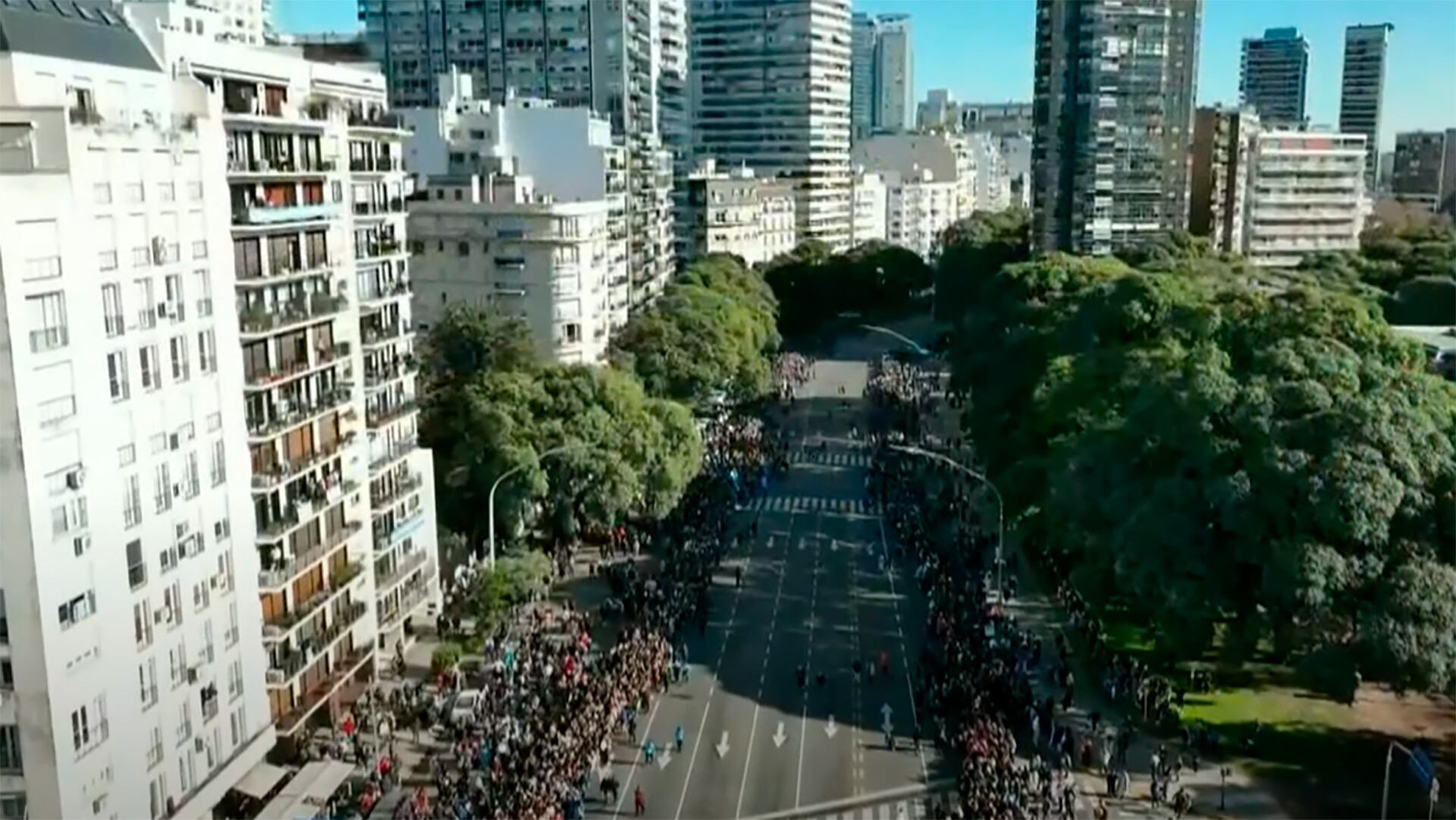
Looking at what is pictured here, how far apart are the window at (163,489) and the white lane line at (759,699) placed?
13.7 meters

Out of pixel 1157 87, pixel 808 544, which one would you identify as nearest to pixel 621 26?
pixel 1157 87

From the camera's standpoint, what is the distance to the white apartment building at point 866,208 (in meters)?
150

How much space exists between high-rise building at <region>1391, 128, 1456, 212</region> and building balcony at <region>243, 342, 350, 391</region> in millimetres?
127306

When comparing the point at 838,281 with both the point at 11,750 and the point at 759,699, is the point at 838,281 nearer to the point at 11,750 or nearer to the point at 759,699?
the point at 759,699

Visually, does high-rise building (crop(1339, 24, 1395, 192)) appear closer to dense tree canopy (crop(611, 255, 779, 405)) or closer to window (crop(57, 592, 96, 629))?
dense tree canopy (crop(611, 255, 779, 405))

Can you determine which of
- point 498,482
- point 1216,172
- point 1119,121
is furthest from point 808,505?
point 1216,172

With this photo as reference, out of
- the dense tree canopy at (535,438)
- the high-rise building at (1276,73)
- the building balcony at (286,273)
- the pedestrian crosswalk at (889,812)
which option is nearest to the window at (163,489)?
the building balcony at (286,273)

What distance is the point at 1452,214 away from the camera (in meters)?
112

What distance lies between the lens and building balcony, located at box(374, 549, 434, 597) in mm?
38500

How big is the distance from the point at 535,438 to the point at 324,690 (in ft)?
47.7

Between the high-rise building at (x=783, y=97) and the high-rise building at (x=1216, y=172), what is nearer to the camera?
the high-rise building at (x=1216, y=172)

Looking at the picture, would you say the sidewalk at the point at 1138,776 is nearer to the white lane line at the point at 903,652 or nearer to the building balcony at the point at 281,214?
the white lane line at the point at 903,652

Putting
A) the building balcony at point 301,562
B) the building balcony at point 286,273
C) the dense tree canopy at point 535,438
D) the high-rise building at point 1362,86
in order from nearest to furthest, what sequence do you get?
the building balcony at point 286,273 < the building balcony at point 301,562 < the dense tree canopy at point 535,438 < the high-rise building at point 1362,86

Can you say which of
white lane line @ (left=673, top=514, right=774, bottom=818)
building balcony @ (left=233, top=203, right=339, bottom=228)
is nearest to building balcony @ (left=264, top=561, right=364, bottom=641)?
building balcony @ (left=233, top=203, right=339, bottom=228)
